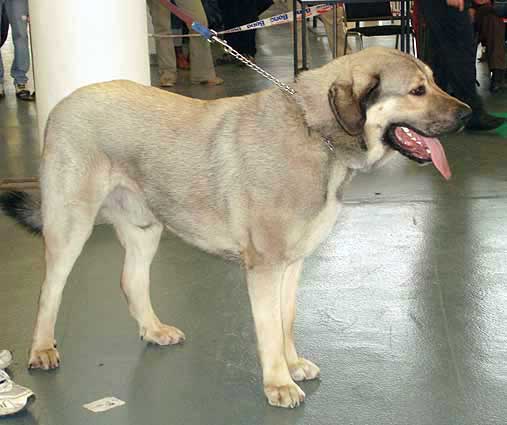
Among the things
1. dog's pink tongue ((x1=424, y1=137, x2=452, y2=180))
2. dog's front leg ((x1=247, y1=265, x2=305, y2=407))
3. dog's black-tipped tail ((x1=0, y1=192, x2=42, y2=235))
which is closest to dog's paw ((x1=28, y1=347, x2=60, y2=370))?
dog's black-tipped tail ((x1=0, y1=192, x2=42, y2=235))

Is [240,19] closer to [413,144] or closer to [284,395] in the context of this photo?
[413,144]

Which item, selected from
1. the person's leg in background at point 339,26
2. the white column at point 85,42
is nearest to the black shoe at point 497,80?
the person's leg in background at point 339,26

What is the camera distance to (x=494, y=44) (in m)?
11.0

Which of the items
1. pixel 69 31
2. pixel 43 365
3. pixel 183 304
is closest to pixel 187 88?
pixel 69 31

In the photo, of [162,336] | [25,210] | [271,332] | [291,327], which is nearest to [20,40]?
[25,210]

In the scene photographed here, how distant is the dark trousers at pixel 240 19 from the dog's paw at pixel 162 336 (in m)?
10.0

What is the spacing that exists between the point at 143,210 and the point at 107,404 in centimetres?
88

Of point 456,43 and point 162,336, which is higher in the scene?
point 456,43

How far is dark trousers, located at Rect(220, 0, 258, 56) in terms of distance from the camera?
14.0 metres

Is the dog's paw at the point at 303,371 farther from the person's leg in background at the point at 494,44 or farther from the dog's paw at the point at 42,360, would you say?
the person's leg in background at the point at 494,44

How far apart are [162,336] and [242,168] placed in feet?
3.45

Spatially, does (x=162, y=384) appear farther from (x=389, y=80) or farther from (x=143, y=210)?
(x=389, y=80)

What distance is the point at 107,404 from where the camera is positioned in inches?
147

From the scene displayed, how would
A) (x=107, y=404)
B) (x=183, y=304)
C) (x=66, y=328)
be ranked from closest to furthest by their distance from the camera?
1. (x=107, y=404)
2. (x=66, y=328)
3. (x=183, y=304)
